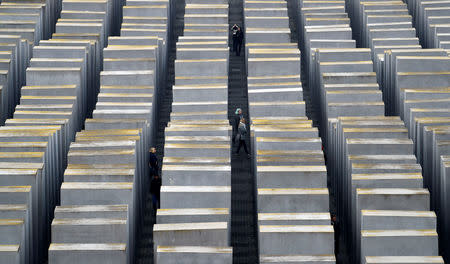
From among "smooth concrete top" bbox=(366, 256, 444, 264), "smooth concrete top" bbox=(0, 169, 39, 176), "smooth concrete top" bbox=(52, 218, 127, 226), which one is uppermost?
"smooth concrete top" bbox=(0, 169, 39, 176)

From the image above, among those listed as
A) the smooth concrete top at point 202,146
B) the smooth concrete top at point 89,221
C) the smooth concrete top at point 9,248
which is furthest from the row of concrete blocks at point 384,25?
the smooth concrete top at point 9,248

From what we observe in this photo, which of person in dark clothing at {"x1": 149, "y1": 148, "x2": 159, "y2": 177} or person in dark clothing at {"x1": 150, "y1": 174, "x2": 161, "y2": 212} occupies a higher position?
person in dark clothing at {"x1": 149, "y1": 148, "x2": 159, "y2": 177}

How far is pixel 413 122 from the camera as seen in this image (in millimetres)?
32344

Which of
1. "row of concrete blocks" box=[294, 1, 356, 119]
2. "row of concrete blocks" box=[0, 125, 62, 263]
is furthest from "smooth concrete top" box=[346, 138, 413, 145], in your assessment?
"row of concrete blocks" box=[0, 125, 62, 263]

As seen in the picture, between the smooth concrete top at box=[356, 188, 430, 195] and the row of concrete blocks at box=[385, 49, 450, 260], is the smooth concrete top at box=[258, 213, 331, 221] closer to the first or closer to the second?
the smooth concrete top at box=[356, 188, 430, 195]

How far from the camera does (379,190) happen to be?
27.8 m

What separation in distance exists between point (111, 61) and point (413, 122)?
12264 millimetres

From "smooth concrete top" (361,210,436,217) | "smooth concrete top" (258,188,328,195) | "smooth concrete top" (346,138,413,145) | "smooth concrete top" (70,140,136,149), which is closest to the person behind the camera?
"smooth concrete top" (361,210,436,217)

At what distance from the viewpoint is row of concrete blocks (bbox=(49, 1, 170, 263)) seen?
2669cm

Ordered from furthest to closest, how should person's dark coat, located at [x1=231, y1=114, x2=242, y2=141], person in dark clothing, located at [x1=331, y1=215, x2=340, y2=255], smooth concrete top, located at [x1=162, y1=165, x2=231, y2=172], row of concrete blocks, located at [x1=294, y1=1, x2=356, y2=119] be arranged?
row of concrete blocks, located at [x1=294, y1=1, x2=356, y2=119], person's dark coat, located at [x1=231, y1=114, x2=242, y2=141], smooth concrete top, located at [x1=162, y1=165, x2=231, y2=172], person in dark clothing, located at [x1=331, y1=215, x2=340, y2=255]

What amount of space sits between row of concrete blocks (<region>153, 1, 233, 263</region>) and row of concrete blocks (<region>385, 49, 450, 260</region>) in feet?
21.6

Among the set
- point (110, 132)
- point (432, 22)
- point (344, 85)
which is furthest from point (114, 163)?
point (432, 22)

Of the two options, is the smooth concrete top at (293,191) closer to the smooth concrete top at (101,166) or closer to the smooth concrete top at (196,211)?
the smooth concrete top at (196,211)

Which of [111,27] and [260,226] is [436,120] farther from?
[111,27]
